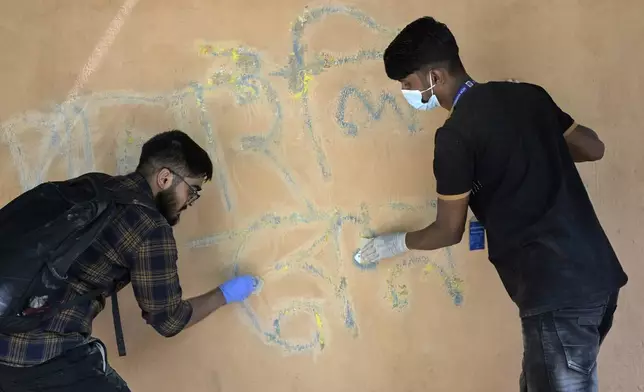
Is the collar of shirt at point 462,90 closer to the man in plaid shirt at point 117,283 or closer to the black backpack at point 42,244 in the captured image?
the man in plaid shirt at point 117,283

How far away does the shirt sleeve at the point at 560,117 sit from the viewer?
133 cm

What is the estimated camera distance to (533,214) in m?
1.25

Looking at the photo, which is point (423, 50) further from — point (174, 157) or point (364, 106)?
point (174, 157)

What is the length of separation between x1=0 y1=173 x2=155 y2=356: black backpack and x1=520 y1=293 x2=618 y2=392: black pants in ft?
3.03

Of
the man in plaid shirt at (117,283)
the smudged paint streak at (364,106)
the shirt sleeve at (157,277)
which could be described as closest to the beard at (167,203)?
the man in plaid shirt at (117,283)

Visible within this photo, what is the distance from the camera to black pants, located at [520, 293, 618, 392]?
1.22m

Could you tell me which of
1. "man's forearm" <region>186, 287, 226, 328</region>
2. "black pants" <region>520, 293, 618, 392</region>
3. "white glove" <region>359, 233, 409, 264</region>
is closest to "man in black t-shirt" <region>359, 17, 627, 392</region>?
"black pants" <region>520, 293, 618, 392</region>

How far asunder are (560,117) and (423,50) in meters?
0.35

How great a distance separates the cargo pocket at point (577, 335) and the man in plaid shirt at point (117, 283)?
32.7 inches

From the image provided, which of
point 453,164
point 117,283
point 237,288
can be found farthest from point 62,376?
point 453,164

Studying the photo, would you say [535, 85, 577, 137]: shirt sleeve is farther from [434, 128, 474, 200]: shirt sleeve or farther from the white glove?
the white glove

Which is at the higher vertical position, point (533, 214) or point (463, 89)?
point (463, 89)

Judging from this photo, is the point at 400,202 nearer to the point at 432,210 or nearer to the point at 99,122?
the point at 432,210

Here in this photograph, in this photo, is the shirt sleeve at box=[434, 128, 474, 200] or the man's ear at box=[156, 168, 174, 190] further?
the man's ear at box=[156, 168, 174, 190]
